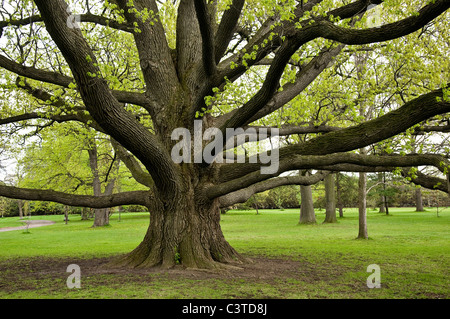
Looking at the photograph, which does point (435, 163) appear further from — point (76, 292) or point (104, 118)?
point (76, 292)

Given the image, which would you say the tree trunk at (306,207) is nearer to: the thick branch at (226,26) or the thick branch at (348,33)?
the thick branch at (226,26)

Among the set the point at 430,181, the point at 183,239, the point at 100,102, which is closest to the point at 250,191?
the point at 183,239

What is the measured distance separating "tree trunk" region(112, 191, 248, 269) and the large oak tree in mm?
25

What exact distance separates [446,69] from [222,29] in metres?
6.86

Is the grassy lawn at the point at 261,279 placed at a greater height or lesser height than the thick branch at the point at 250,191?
lesser

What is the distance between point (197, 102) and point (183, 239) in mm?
3344

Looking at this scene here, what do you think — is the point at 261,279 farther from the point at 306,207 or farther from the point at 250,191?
the point at 306,207

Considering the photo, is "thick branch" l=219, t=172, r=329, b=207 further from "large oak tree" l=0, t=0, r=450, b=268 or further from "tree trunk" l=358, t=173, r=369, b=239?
"tree trunk" l=358, t=173, r=369, b=239

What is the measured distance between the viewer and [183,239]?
350 inches

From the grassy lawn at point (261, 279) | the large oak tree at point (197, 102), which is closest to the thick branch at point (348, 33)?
the large oak tree at point (197, 102)

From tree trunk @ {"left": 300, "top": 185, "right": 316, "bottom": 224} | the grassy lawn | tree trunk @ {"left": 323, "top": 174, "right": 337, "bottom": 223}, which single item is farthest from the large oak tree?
tree trunk @ {"left": 323, "top": 174, "right": 337, "bottom": 223}

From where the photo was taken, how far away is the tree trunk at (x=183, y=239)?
8.79m

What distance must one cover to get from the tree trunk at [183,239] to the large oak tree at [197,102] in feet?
0.08

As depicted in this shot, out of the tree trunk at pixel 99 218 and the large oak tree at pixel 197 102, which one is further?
the tree trunk at pixel 99 218
